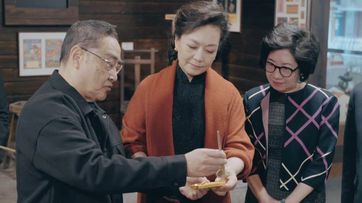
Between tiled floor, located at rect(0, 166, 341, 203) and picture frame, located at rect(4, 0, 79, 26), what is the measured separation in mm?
1723

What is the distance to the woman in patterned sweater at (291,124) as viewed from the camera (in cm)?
202

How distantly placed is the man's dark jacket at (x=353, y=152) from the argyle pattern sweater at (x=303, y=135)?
2.1 inches

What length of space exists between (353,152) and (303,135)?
0.18m

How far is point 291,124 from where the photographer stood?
2051 mm

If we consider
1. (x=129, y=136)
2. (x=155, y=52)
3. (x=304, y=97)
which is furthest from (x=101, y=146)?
(x=155, y=52)

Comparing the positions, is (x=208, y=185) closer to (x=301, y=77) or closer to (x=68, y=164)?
(x=68, y=164)

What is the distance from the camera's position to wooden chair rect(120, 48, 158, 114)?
22.1ft

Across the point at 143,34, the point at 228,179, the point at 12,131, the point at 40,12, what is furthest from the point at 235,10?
the point at 228,179

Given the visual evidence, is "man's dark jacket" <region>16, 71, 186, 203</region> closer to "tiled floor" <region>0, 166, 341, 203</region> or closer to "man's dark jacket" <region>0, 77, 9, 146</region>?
"man's dark jacket" <region>0, 77, 9, 146</region>

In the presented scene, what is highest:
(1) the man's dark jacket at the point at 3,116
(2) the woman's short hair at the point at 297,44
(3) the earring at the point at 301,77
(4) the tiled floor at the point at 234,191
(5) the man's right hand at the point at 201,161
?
(2) the woman's short hair at the point at 297,44

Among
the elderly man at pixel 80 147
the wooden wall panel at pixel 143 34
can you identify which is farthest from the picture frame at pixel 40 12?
the elderly man at pixel 80 147

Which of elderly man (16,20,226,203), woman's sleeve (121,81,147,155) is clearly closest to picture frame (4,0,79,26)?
woman's sleeve (121,81,147,155)

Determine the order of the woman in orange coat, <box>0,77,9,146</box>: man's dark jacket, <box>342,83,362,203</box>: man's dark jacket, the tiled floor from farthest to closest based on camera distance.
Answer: the tiled floor < <box>0,77,9,146</box>: man's dark jacket < <box>342,83,362,203</box>: man's dark jacket < the woman in orange coat

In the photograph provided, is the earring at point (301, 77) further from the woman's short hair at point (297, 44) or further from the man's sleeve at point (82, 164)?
the man's sleeve at point (82, 164)
